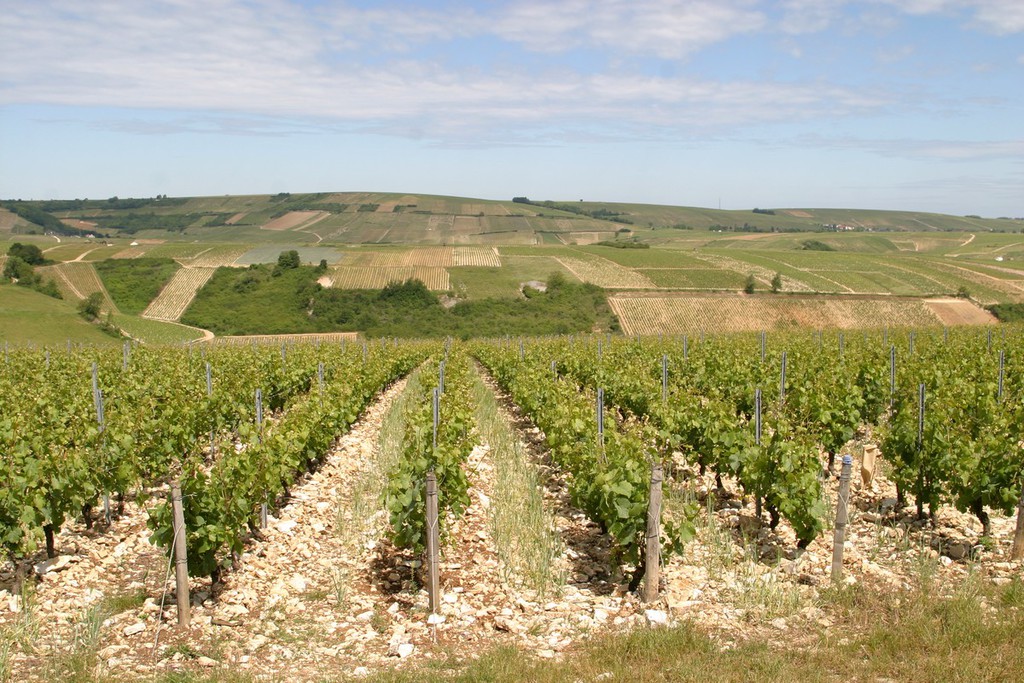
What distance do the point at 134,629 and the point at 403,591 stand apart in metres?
2.12

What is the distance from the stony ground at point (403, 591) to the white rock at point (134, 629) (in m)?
0.02

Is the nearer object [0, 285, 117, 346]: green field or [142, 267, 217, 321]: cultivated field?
[0, 285, 117, 346]: green field

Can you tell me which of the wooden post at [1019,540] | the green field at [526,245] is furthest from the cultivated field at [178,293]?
the wooden post at [1019,540]

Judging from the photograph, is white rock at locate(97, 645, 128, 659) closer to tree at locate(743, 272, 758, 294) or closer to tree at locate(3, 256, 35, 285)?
tree at locate(743, 272, 758, 294)

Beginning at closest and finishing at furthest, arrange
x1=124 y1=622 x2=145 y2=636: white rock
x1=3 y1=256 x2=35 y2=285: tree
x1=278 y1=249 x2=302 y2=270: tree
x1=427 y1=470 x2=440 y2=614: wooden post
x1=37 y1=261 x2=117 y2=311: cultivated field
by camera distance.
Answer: x1=124 y1=622 x2=145 y2=636: white rock → x1=427 y1=470 x2=440 y2=614: wooden post → x1=3 y1=256 x2=35 y2=285: tree → x1=37 y1=261 x2=117 y2=311: cultivated field → x1=278 y1=249 x2=302 y2=270: tree

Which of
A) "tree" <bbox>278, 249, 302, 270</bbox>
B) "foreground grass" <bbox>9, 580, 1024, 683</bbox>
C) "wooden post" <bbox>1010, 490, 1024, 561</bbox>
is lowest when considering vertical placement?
"foreground grass" <bbox>9, 580, 1024, 683</bbox>

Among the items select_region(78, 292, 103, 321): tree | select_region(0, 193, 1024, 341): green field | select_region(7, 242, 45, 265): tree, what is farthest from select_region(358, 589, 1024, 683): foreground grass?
select_region(7, 242, 45, 265): tree

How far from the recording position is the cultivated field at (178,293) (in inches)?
2156

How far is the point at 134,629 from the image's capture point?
620 centimetres

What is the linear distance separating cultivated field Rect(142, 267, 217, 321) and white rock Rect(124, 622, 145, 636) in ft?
167

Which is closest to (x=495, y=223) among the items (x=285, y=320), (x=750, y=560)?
(x=285, y=320)

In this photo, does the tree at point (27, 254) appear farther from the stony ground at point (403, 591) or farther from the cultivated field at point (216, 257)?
the stony ground at point (403, 591)

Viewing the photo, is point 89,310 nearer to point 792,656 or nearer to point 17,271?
point 17,271

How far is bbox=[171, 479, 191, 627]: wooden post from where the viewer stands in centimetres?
636
